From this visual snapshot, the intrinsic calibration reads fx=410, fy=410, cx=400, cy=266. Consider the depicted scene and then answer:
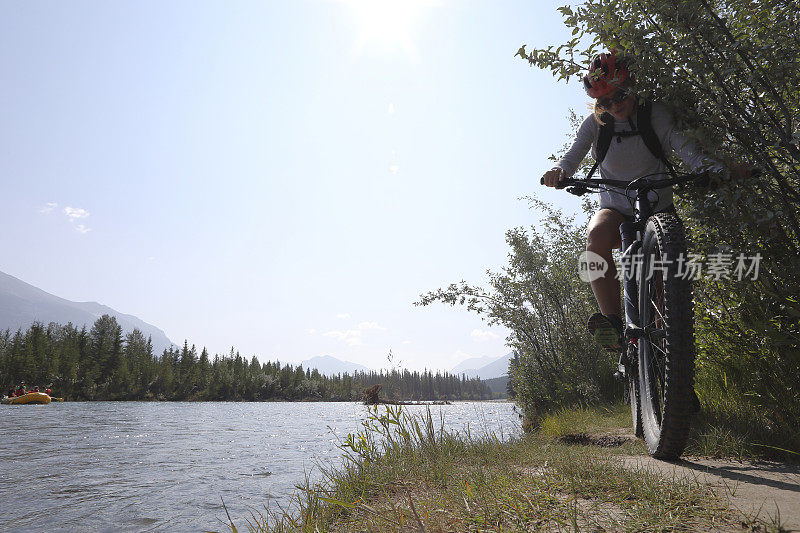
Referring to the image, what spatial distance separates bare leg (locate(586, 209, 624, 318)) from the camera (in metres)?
3.67

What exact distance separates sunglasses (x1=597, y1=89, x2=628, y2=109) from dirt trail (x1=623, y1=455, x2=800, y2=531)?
2769 millimetres

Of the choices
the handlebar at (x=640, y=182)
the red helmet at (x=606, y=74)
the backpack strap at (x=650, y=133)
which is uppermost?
the red helmet at (x=606, y=74)

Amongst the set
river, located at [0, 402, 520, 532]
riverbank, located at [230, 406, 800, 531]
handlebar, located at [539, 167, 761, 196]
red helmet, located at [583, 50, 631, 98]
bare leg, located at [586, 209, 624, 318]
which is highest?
red helmet, located at [583, 50, 631, 98]

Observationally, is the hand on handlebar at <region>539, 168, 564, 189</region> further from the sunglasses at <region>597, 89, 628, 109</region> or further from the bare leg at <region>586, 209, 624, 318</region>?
the sunglasses at <region>597, 89, 628, 109</region>

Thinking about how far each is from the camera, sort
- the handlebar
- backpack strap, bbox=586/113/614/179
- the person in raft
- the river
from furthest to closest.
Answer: the river
backpack strap, bbox=586/113/614/179
the person in raft
the handlebar

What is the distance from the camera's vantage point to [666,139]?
11.2 ft

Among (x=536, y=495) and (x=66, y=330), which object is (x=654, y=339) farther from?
(x=66, y=330)

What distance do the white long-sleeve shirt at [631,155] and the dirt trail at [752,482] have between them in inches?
73.9

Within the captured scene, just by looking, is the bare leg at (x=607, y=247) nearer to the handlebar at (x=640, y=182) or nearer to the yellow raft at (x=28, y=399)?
the handlebar at (x=640, y=182)

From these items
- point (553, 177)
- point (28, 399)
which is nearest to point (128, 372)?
point (28, 399)

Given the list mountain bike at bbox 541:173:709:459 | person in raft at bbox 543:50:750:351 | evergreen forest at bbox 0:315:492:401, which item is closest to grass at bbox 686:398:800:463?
mountain bike at bbox 541:173:709:459

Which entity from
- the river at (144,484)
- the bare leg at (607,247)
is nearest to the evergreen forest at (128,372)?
the river at (144,484)

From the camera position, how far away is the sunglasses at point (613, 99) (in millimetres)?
3449

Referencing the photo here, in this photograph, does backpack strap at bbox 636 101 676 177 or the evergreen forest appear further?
the evergreen forest
